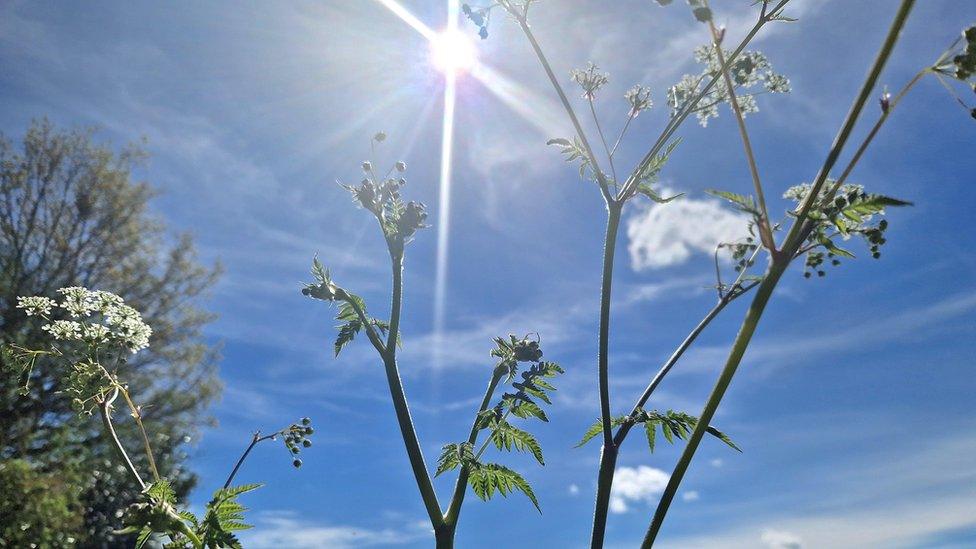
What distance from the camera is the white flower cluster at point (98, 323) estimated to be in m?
3.53

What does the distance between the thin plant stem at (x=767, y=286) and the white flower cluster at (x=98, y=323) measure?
2.96 metres

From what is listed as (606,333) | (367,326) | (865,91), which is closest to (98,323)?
(367,326)

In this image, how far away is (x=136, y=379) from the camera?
22.5m

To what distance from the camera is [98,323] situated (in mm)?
3648

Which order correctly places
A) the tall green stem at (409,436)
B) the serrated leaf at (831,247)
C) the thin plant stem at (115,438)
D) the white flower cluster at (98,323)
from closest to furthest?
the serrated leaf at (831,247)
the tall green stem at (409,436)
the thin plant stem at (115,438)
the white flower cluster at (98,323)

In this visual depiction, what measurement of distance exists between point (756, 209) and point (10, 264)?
2533 centimetres

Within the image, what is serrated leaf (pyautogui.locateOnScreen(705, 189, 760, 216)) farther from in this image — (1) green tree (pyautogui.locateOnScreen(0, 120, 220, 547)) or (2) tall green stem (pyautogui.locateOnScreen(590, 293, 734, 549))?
(1) green tree (pyautogui.locateOnScreen(0, 120, 220, 547))

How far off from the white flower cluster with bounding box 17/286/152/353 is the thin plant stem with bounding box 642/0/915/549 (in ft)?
9.72

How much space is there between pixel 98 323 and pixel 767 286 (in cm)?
351

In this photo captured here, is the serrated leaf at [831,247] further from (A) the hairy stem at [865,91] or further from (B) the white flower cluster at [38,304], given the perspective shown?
(B) the white flower cluster at [38,304]

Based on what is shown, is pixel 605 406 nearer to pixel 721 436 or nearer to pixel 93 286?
pixel 721 436

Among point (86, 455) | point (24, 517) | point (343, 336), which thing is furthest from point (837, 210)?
point (86, 455)

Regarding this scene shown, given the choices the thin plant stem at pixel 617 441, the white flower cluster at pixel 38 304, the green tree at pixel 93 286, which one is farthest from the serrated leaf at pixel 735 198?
the green tree at pixel 93 286

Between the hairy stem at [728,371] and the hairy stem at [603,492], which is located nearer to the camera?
the hairy stem at [728,371]
